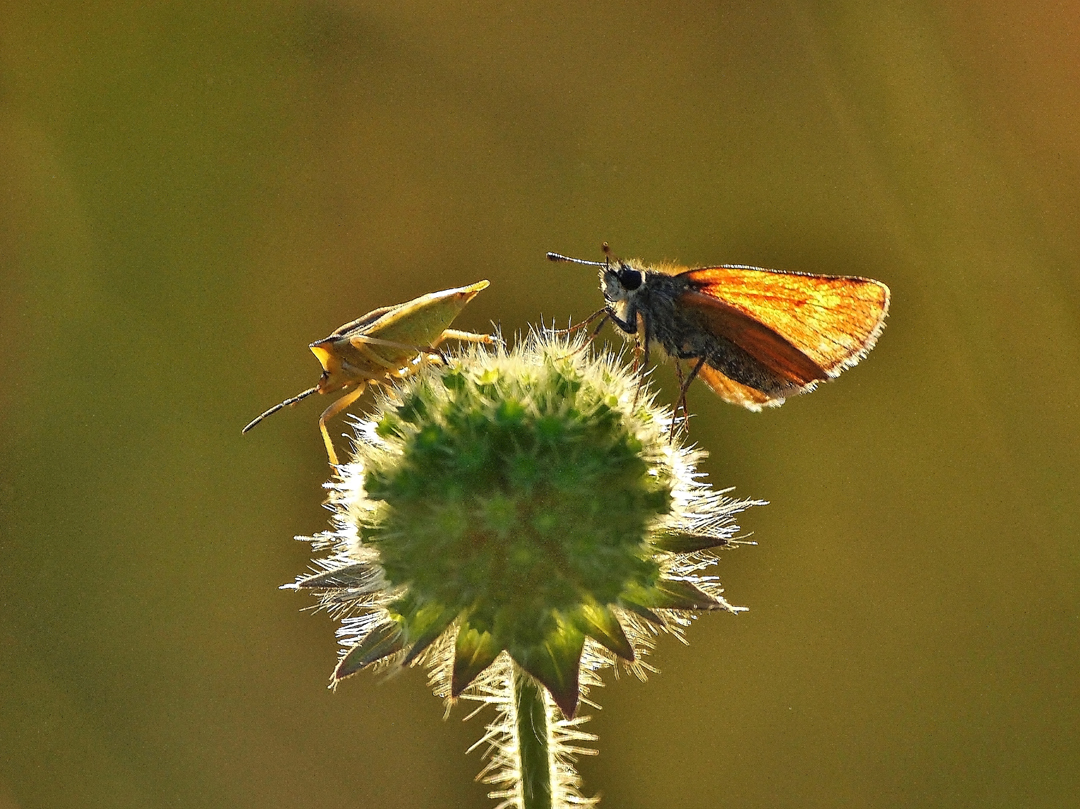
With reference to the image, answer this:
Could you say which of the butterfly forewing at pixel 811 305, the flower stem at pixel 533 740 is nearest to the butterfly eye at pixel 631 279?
the butterfly forewing at pixel 811 305

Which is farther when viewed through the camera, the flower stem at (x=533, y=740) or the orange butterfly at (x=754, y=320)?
the orange butterfly at (x=754, y=320)

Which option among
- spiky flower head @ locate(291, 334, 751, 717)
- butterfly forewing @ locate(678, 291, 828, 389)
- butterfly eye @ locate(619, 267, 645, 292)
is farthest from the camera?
butterfly eye @ locate(619, 267, 645, 292)

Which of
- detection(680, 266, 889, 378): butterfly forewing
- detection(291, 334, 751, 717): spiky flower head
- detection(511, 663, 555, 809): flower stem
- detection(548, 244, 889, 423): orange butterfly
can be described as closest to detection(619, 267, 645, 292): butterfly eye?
detection(548, 244, 889, 423): orange butterfly

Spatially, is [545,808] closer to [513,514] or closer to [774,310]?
[513,514]

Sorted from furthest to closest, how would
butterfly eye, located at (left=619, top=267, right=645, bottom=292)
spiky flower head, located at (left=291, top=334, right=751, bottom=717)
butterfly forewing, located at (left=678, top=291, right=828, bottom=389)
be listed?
Answer: 1. butterfly eye, located at (left=619, top=267, right=645, bottom=292)
2. butterfly forewing, located at (left=678, top=291, right=828, bottom=389)
3. spiky flower head, located at (left=291, top=334, right=751, bottom=717)

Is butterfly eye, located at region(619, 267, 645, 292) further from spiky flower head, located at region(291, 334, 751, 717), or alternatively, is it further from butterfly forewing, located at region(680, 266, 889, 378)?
spiky flower head, located at region(291, 334, 751, 717)

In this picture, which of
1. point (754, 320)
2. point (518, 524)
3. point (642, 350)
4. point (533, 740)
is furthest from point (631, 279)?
point (533, 740)

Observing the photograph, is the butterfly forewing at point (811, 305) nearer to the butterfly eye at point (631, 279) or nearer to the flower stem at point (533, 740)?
the butterfly eye at point (631, 279)
